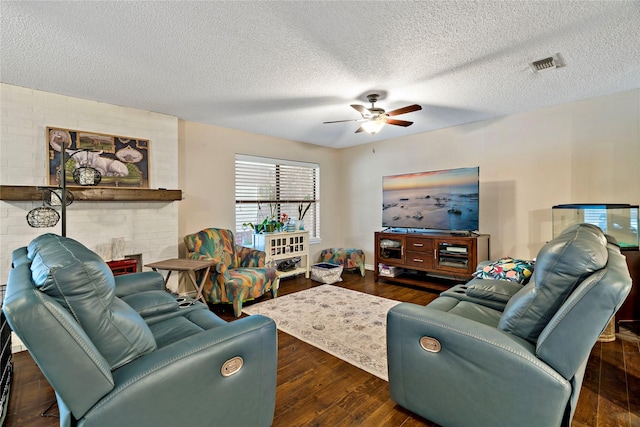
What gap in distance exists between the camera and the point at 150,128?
140 inches

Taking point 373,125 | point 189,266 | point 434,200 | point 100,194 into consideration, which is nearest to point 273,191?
point 189,266

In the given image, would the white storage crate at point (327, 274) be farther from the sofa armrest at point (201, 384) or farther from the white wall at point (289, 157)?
the sofa armrest at point (201, 384)

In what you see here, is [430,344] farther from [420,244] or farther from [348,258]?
[348,258]

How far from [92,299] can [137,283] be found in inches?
49.9

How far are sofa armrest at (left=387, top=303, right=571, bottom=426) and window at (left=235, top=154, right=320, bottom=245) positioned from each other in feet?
11.3

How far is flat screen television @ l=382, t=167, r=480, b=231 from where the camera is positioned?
3.93 meters

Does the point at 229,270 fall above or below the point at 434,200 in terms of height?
below

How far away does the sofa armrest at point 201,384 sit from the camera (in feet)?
3.62

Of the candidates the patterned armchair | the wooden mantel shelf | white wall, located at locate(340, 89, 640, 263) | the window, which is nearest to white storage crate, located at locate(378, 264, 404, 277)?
white wall, located at locate(340, 89, 640, 263)

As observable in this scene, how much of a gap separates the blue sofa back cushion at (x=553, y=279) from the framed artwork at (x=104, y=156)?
374cm

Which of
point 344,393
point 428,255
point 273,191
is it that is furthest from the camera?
point 273,191

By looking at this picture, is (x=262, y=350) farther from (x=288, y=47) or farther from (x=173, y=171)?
(x=173, y=171)

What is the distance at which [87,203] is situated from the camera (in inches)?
124

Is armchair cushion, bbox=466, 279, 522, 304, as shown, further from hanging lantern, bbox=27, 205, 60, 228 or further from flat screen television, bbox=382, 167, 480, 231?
hanging lantern, bbox=27, 205, 60, 228
